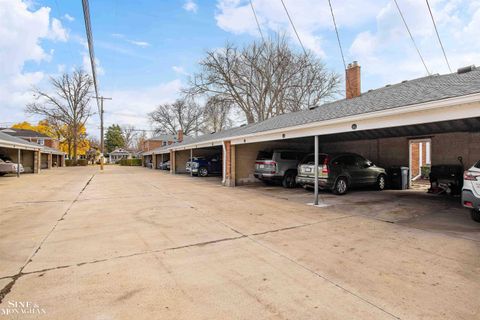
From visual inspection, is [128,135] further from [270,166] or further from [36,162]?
[270,166]

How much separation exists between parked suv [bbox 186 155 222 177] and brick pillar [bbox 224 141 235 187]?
6480 millimetres

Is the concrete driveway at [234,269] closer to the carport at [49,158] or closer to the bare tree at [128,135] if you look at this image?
the carport at [49,158]

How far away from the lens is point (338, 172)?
32.3ft

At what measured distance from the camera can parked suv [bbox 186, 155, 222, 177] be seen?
19.5 metres

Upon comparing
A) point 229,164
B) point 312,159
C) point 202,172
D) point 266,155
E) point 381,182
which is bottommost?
Answer: point 381,182

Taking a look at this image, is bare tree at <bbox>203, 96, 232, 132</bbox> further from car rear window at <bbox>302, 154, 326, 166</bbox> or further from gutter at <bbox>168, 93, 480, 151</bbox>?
gutter at <bbox>168, 93, 480, 151</bbox>

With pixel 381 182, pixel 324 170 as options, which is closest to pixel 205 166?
pixel 324 170

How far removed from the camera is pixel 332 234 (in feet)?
16.4

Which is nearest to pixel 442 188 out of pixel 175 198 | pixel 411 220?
pixel 411 220

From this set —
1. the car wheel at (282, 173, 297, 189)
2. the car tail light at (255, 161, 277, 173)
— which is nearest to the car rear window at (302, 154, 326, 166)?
the car tail light at (255, 161, 277, 173)

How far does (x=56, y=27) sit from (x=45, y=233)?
6.13m

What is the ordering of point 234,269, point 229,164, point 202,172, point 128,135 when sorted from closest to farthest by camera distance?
point 234,269 → point 229,164 → point 202,172 → point 128,135

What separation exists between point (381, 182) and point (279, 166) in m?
4.46

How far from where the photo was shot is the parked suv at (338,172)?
31.4ft
